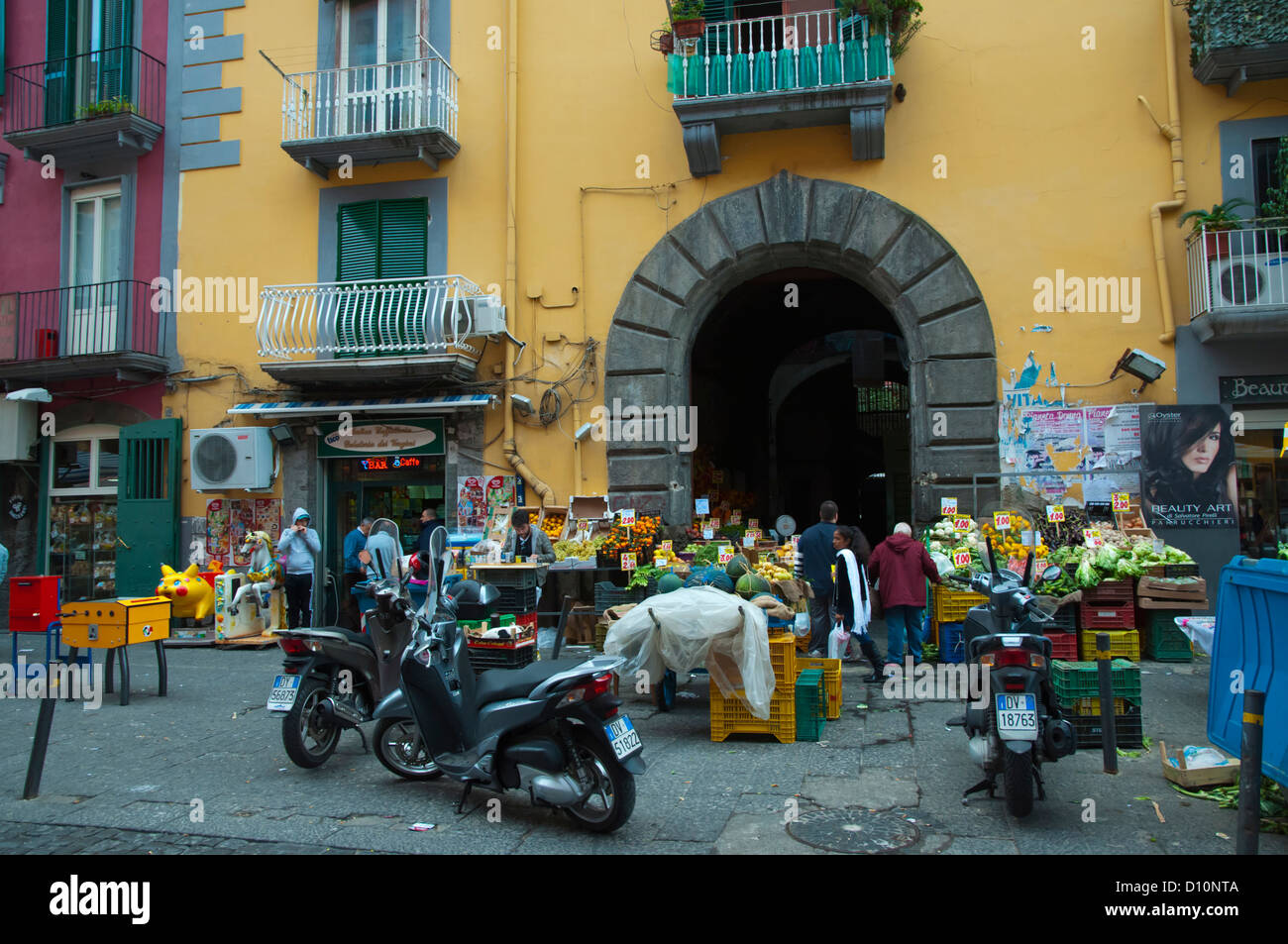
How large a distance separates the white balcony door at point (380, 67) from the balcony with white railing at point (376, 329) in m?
2.34

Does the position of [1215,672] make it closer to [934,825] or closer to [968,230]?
[934,825]

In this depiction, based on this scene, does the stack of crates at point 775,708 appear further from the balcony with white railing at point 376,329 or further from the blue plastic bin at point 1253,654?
the balcony with white railing at point 376,329

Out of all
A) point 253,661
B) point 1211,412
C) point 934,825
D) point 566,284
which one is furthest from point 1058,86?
point 253,661

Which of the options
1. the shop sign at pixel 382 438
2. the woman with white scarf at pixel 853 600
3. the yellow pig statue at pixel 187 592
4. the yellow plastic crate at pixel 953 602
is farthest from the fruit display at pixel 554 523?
the yellow plastic crate at pixel 953 602

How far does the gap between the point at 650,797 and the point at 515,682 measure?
113 cm

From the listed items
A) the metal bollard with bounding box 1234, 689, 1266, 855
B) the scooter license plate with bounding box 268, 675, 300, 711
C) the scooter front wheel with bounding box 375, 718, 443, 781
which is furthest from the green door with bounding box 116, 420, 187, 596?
the metal bollard with bounding box 1234, 689, 1266, 855

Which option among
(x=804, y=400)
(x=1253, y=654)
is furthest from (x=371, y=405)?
(x=804, y=400)

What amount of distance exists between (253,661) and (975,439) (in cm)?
909

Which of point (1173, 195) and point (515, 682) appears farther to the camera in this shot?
point (1173, 195)

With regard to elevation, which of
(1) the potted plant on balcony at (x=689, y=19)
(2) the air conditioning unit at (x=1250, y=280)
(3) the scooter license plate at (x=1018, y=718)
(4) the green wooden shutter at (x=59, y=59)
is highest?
(4) the green wooden shutter at (x=59, y=59)

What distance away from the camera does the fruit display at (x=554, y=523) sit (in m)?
12.7

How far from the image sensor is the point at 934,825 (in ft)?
17.0

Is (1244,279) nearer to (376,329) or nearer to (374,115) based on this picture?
(376,329)

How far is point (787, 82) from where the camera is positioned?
1180cm
